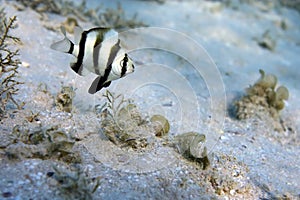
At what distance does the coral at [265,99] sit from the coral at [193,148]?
5.78 feet

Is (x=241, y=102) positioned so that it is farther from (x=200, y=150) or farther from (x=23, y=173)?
(x=23, y=173)

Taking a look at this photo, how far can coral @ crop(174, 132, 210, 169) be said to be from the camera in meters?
2.93

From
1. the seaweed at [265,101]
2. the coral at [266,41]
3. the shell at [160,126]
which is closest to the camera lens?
the shell at [160,126]

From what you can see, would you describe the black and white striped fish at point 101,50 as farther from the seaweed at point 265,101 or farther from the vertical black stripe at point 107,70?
the seaweed at point 265,101

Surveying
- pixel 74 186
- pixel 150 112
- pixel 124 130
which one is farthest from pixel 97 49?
pixel 150 112

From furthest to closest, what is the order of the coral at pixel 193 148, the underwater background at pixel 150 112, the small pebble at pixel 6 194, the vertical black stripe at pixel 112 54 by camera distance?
the coral at pixel 193 148, the underwater background at pixel 150 112, the vertical black stripe at pixel 112 54, the small pebble at pixel 6 194

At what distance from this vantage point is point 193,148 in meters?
2.95

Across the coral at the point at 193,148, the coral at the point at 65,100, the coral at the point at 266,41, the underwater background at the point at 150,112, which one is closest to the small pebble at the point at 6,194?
the underwater background at the point at 150,112

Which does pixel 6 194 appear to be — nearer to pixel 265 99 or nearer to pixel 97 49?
pixel 97 49

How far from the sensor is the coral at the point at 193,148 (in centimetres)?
293

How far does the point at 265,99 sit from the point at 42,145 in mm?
3315

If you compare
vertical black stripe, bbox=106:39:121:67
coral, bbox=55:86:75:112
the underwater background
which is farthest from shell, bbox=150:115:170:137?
vertical black stripe, bbox=106:39:121:67

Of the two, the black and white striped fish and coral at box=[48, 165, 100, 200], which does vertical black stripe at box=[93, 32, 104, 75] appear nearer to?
the black and white striped fish

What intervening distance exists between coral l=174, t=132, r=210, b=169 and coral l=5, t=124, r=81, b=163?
0.98m
